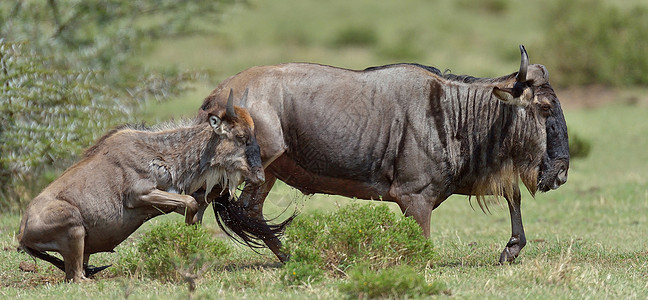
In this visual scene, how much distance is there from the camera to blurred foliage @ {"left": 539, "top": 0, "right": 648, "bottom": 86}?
84.4 ft

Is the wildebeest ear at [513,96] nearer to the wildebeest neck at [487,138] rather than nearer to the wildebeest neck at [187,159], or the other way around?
the wildebeest neck at [487,138]

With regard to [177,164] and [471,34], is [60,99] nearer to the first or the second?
[177,164]

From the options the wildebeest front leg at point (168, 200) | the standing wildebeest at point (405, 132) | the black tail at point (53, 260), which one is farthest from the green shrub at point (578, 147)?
the black tail at point (53, 260)

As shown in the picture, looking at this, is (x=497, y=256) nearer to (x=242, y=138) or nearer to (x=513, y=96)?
(x=513, y=96)

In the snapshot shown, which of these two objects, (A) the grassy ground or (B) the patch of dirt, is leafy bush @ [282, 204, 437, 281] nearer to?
(A) the grassy ground

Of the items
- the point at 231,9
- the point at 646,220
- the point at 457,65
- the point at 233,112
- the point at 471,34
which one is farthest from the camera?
the point at 471,34

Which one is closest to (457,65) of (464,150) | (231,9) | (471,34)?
(471,34)

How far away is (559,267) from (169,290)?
2850 mm

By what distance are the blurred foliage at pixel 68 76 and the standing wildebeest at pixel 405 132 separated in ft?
12.8

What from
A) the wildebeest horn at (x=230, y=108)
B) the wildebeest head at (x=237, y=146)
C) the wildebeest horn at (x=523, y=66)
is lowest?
the wildebeest head at (x=237, y=146)

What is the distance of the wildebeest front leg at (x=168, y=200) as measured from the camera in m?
7.30

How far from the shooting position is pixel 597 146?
1938 cm

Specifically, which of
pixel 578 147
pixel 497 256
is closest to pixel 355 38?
pixel 578 147

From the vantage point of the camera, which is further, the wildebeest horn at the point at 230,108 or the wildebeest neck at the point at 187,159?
the wildebeest neck at the point at 187,159
